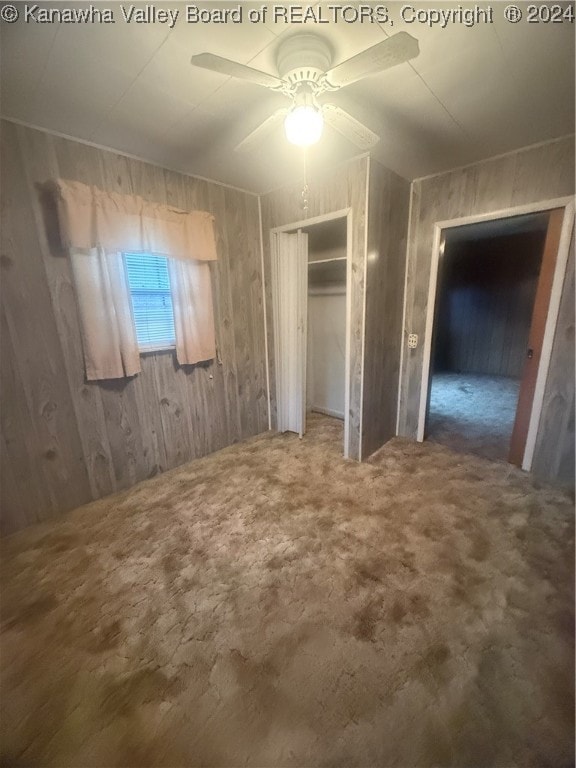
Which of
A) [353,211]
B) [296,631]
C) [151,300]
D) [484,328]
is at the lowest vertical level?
[296,631]

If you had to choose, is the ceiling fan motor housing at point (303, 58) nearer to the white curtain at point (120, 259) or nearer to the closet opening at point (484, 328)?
the white curtain at point (120, 259)

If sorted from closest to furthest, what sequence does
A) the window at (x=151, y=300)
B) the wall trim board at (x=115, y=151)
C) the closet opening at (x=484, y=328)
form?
the wall trim board at (x=115, y=151), the window at (x=151, y=300), the closet opening at (x=484, y=328)

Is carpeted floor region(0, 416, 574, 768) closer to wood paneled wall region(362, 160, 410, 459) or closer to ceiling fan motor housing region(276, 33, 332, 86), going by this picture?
wood paneled wall region(362, 160, 410, 459)

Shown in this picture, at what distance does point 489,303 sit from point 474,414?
11.3ft

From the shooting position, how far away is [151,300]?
7.75 ft

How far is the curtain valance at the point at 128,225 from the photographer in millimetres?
1830

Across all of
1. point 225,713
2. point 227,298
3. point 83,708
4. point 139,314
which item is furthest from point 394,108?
point 83,708

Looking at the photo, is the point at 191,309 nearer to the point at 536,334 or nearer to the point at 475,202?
the point at 475,202

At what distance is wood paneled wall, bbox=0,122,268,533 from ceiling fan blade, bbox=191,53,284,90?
4.49 ft

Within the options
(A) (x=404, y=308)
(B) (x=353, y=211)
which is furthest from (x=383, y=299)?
(B) (x=353, y=211)

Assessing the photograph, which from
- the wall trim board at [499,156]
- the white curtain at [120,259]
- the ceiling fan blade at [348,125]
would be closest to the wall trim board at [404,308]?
the wall trim board at [499,156]

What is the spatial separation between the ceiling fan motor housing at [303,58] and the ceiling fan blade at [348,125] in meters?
0.14

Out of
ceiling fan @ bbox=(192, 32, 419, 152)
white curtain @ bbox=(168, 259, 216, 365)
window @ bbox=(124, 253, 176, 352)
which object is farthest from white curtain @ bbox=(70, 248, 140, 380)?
ceiling fan @ bbox=(192, 32, 419, 152)

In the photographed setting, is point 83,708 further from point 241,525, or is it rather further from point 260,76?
point 260,76
